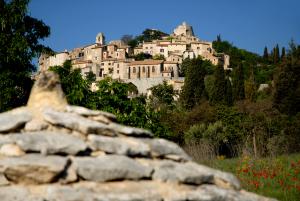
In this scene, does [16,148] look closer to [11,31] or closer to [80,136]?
[80,136]

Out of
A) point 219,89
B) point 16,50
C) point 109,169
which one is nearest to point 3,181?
point 109,169

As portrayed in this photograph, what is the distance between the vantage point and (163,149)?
537cm

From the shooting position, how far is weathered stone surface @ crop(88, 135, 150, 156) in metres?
5.11

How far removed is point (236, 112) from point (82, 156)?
31.7m

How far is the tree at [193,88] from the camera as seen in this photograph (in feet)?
196

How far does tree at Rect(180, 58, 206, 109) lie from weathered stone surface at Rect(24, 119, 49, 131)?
5361 centimetres

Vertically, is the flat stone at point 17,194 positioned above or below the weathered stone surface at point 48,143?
below

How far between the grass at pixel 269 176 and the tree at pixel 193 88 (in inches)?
1770

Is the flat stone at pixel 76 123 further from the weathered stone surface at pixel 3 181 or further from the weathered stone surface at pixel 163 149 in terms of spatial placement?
the weathered stone surface at pixel 3 181

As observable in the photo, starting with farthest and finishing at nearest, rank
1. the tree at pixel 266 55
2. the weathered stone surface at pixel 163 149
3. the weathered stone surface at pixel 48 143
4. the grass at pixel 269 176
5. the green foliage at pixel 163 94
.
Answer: the tree at pixel 266 55
the green foliage at pixel 163 94
the grass at pixel 269 176
the weathered stone surface at pixel 163 149
the weathered stone surface at pixel 48 143

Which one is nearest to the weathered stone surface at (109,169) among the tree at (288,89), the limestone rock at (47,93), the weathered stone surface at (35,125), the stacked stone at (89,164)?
the stacked stone at (89,164)

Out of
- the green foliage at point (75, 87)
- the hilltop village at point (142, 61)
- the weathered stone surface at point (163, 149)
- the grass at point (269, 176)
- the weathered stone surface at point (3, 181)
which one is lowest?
the grass at point (269, 176)

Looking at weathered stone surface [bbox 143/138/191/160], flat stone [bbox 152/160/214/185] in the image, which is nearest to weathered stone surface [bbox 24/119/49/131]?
weathered stone surface [bbox 143/138/191/160]

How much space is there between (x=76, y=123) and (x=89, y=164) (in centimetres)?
55
